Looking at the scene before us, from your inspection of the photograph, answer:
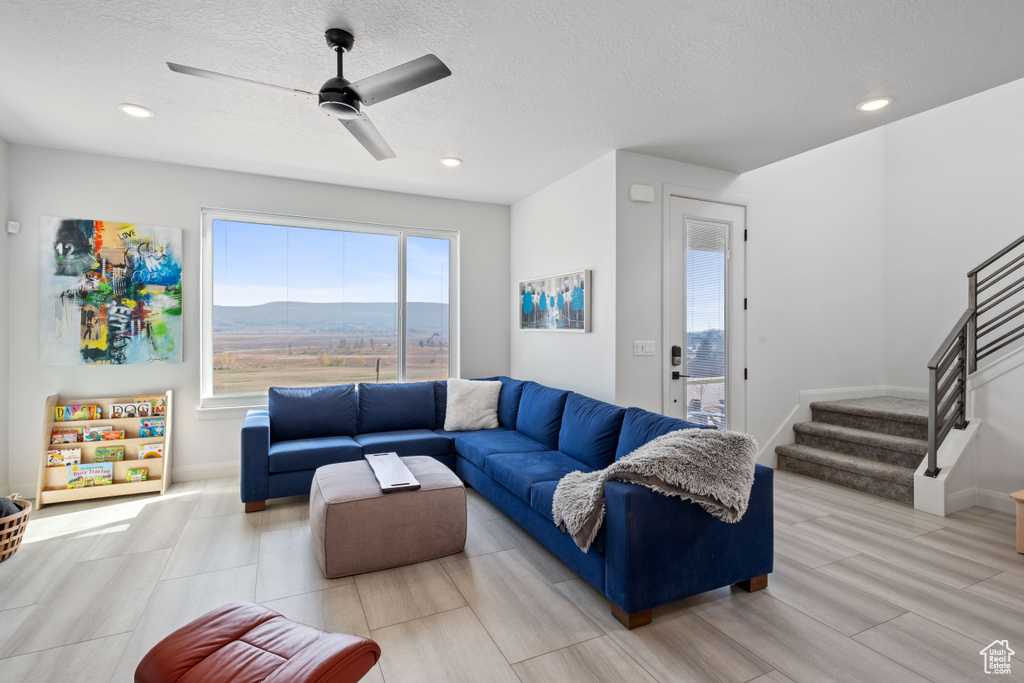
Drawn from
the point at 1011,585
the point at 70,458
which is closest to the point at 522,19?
the point at 1011,585

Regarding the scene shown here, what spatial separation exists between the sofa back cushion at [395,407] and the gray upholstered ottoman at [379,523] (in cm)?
138

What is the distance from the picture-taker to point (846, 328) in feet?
16.2

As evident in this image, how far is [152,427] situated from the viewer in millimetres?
3887

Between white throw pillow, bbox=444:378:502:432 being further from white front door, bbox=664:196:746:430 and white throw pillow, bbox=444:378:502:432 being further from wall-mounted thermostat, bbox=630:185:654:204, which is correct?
wall-mounted thermostat, bbox=630:185:654:204

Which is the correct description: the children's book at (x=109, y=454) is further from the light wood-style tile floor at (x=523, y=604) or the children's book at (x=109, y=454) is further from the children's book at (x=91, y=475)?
the light wood-style tile floor at (x=523, y=604)

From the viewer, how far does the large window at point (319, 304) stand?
4324 millimetres

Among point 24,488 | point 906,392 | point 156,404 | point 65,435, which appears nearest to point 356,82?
point 156,404

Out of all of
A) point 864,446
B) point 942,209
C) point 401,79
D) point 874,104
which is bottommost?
point 864,446

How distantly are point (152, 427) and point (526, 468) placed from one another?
3.05 meters

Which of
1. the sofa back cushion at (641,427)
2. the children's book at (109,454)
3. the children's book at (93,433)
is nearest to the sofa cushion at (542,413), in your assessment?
the sofa back cushion at (641,427)

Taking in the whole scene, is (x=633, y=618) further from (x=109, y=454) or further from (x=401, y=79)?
(x=109, y=454)

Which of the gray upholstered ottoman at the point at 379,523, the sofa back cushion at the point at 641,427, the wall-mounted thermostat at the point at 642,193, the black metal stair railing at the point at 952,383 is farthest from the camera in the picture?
the wall-mounted thermostat at the point at 642,193

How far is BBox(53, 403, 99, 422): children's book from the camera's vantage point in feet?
12.1
